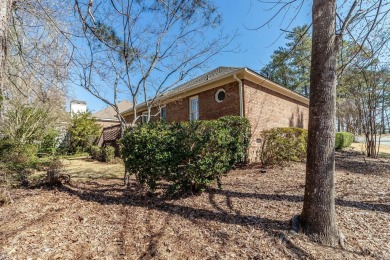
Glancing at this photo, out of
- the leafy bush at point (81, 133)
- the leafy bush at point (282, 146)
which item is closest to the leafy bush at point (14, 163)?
the leafy bush at point (282, 146)

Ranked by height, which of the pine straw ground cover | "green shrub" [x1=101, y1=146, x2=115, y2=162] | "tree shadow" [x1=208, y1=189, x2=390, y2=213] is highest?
"green shrub" [x1=101, y1=146, x2=115, y2=162]

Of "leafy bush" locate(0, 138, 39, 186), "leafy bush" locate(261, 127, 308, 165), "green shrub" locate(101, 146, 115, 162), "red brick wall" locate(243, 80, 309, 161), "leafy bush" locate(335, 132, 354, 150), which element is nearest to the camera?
"leafy bush" locate(0, 138, 39, 186)

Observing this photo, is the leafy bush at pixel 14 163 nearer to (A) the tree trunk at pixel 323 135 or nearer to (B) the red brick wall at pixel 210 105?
(A) the tree trunk at pixel 323 135

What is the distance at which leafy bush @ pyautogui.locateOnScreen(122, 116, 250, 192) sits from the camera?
4211 millimetres

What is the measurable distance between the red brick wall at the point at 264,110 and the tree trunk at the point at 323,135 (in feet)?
19.3

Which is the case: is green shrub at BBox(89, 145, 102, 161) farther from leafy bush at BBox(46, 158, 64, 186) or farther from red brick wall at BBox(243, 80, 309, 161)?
red brick wall at BBox(243, 80, 309, 161)

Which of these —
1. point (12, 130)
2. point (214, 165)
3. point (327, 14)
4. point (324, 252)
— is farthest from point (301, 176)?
point (12, 130)

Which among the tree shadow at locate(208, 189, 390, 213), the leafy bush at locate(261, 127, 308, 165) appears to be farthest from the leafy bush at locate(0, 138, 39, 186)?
the leafy bush at locate(261, 127, 308, 165)

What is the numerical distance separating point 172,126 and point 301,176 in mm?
4194

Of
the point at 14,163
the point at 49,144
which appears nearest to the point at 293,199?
the point at 14,163

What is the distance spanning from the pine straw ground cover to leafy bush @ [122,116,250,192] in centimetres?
48

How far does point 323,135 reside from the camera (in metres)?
2.80

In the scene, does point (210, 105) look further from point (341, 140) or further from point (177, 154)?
point (341, 140)

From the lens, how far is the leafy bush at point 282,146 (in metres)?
7.42
